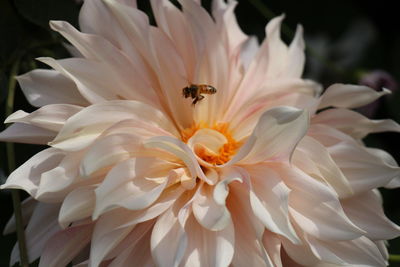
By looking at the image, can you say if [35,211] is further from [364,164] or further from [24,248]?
[364,164]

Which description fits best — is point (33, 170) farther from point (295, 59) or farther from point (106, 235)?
point (295, 59)

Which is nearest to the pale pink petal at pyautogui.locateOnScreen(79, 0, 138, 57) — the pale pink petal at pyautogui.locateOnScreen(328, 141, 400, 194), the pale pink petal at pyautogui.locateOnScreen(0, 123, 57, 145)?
the pale pink petal at pyautogui.locateOnScreen(0, 123, 57, 145)

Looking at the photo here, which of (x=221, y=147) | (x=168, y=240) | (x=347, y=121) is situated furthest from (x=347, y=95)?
(x=168, y=240)

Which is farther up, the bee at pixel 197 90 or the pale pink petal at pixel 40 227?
the bee at pixel 197 90

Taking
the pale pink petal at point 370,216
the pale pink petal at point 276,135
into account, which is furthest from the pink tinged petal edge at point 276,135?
the pale pink petal at point 370,216

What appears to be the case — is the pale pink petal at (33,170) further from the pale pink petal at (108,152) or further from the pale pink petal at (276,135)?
the pale pink petal at (276,135)

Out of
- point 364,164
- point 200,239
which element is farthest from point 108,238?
point 364,164

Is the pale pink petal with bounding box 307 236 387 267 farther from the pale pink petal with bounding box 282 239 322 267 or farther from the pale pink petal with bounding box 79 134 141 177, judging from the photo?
the pale pink petal with bounding box 79 134 141 177
